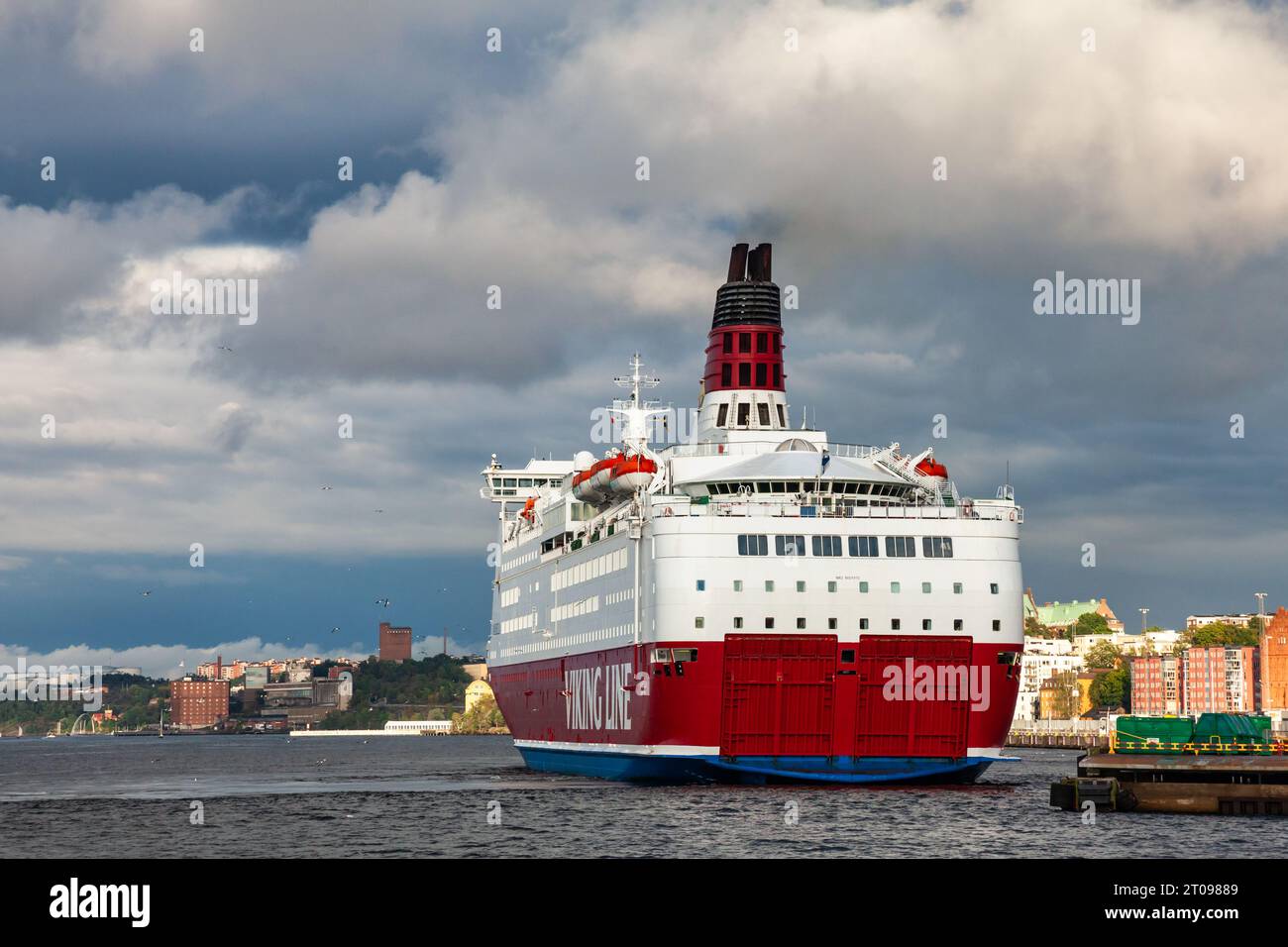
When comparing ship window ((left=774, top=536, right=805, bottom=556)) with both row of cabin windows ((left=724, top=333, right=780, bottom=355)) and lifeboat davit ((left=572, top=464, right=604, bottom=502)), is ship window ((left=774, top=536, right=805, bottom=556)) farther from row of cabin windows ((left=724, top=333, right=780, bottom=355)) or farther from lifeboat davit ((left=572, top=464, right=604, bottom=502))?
row of cabin windows ((left=724, top=333, right=780, bottom=355))

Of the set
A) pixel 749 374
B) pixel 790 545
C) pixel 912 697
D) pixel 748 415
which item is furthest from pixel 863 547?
pixel 749 374

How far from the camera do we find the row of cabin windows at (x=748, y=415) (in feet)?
257

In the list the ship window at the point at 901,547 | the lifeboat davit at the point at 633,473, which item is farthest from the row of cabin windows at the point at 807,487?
the lifeboat davit at the point at 633,473

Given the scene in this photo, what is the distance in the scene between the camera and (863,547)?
5934 cm

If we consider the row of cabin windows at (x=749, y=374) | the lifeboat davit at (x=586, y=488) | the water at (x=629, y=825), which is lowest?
the water at (x=629, y=825)

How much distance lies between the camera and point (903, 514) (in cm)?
6016

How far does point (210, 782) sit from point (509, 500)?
23859 millimetres

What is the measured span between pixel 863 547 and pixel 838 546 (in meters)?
0.91

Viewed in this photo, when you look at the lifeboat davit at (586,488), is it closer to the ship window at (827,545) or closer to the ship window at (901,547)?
the ship window at (827,545)

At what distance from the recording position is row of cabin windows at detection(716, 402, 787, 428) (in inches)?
3078

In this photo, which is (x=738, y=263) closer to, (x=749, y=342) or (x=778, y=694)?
(x=749, y=342)

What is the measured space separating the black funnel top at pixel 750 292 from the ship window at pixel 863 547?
21.9 m
